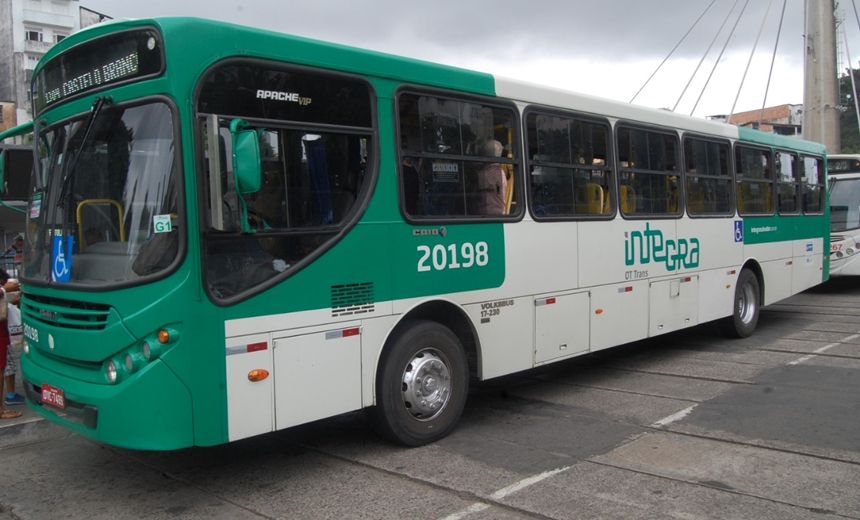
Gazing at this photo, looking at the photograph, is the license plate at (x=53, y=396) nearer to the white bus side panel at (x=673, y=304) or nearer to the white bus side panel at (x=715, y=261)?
the white bus side panel at (x=673, y=304)

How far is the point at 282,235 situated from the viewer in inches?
194

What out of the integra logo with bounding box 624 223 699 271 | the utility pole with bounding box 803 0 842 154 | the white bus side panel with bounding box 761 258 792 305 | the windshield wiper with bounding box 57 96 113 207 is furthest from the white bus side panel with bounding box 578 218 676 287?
the utility pole with bounding box 803 0 842 154

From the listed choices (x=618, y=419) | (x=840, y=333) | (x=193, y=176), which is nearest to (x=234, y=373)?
(x=193, y=176)

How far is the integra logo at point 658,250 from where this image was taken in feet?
27.5

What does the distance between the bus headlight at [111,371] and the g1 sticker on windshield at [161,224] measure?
2.86 feet

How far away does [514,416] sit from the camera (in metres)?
6.94

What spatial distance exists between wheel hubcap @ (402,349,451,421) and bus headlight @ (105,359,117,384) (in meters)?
2.14

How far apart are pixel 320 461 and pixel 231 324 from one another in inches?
63.3

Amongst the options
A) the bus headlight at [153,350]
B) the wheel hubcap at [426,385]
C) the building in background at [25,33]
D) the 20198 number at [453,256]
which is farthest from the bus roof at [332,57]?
the building in background at [25,33]

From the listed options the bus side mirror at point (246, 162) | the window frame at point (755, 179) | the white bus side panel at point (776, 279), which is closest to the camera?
the bus side mirror at point (246, 162)

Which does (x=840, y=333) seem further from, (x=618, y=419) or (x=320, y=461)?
(x=320, y=461)

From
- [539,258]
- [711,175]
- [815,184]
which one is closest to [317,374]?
[539,258]

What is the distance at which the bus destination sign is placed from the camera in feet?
15.1

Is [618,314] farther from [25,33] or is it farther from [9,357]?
[25,33]
